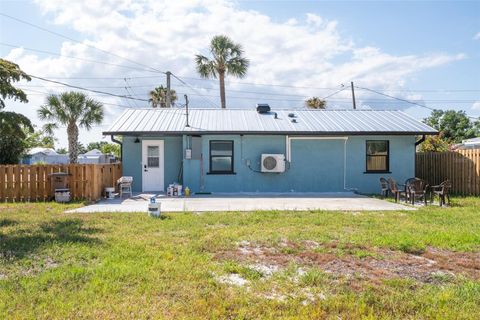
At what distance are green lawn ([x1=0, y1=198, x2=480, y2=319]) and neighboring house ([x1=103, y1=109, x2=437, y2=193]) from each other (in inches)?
248

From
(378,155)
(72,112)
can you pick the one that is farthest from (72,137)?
(378,155)

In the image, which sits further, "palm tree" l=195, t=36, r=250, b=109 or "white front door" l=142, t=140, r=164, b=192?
"palm tree" l=195, t=36, r=250, b=109

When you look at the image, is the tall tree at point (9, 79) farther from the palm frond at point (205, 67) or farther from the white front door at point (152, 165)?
the palm frond at point (205, 67)

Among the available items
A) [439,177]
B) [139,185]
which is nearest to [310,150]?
[439,177]

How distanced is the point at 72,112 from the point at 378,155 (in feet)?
60.4

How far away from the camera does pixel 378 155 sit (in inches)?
603

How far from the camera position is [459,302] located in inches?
153

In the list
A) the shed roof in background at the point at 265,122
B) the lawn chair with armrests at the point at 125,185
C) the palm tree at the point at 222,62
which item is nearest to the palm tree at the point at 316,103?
the palm tree at the point at 222,62

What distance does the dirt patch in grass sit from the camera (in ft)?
15.8

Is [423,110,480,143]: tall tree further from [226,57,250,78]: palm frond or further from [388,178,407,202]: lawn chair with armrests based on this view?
[388,178,407,202]: lawn chair with armrests

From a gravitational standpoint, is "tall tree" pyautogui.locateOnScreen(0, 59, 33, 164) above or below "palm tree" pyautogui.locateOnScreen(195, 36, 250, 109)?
below

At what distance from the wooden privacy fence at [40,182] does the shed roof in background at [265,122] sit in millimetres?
2226

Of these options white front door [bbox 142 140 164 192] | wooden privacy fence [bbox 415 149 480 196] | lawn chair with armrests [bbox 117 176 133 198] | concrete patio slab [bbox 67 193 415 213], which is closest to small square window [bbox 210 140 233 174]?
concrete patio slab [bbox 67 193 415 213]

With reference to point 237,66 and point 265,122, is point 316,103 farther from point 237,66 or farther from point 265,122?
point 265,122
